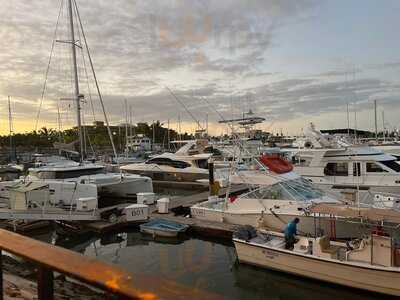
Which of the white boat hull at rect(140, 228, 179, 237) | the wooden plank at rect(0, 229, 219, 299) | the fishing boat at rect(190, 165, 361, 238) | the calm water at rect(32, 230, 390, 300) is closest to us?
the wooden plank at rect(0, 229, 219, 299)

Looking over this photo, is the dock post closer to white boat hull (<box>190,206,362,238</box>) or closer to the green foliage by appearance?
white boat hull (<box>190,206,362,238</box>)

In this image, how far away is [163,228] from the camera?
50.1 ft

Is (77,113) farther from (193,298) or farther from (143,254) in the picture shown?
(193,298)

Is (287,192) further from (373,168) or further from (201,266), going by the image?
(373,168)

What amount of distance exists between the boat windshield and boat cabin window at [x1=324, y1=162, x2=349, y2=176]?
311 inches

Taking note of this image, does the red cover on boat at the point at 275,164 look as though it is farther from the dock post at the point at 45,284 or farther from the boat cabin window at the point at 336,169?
the dock post at the point at 45,284

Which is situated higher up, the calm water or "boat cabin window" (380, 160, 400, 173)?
"boat cabin window" (380, 160, 400, 173)

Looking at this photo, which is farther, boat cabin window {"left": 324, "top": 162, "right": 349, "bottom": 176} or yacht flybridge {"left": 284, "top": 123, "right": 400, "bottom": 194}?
boat cabin window {"left": 324, "top": 162, "right": 349, "bottom": 176}

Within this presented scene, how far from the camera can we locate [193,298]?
2.00 metres

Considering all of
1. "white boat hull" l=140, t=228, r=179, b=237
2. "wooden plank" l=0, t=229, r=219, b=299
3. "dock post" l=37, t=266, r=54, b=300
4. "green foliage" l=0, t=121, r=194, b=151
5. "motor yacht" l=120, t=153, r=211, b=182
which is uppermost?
"green foliage" l=0, t=121, r=194, b=151

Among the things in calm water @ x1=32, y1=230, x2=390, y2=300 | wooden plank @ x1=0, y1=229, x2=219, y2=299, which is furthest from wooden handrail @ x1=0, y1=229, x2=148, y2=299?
calm water @ x1=32, y1=230, x2=390, y2=300

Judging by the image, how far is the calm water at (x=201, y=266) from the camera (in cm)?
1031

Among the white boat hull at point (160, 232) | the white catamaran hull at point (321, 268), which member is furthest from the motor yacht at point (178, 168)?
the white catamaran hull at point (321, 268)

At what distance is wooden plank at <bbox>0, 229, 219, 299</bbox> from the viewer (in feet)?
6.79
